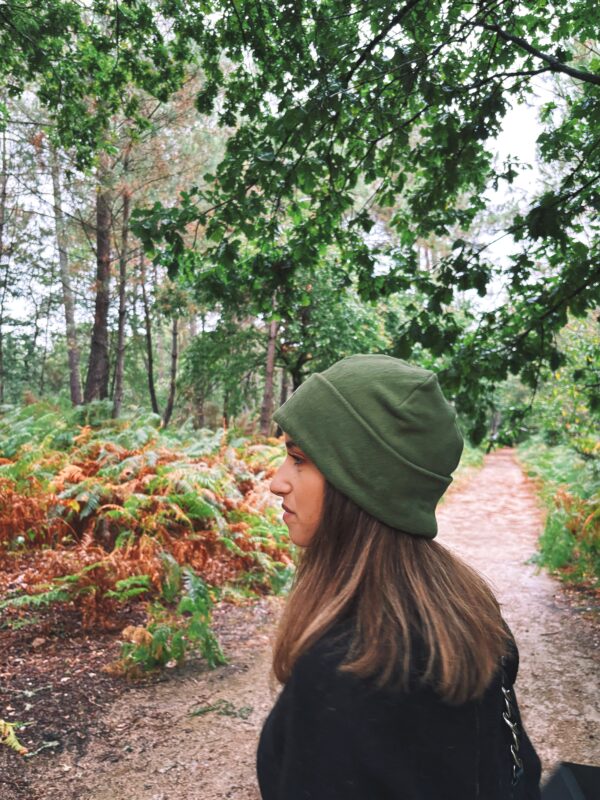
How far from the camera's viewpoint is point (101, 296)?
12.5m

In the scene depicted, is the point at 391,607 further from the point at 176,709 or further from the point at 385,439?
the point at 176,709

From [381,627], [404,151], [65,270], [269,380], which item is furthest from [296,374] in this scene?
[381,627]

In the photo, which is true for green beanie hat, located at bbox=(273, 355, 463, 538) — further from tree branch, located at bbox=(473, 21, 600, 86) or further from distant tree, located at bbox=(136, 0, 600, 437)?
tree branch, located at bbox=(473, 21, 600, 86)

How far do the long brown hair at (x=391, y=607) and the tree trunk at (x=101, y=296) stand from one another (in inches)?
471

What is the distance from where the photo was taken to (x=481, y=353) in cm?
520

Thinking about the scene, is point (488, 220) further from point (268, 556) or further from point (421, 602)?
point (421, 602)

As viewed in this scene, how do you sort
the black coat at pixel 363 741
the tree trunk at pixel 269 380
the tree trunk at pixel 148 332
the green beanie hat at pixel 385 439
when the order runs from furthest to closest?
the tree trunk at pixel 148 332 → the tree trunk at pixel 269 380 → the green beanie hat at pixel 385 439 → the black coat at pixel 363 741

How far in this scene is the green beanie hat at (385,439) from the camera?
1.24 meters

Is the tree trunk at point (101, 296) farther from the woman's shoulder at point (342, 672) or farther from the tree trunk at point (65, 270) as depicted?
the woman's shoulder at point (342, 672)

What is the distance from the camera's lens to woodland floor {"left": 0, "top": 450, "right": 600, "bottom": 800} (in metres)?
3.48

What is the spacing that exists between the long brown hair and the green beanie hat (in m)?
0.06

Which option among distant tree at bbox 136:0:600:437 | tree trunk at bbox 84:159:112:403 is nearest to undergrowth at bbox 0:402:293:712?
distant tree at bbox 136:0:600:437

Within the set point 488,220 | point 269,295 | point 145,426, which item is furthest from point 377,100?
point 488,220

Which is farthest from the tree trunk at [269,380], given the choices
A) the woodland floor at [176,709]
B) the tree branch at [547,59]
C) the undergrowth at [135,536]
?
the tree branch at [547,59]
